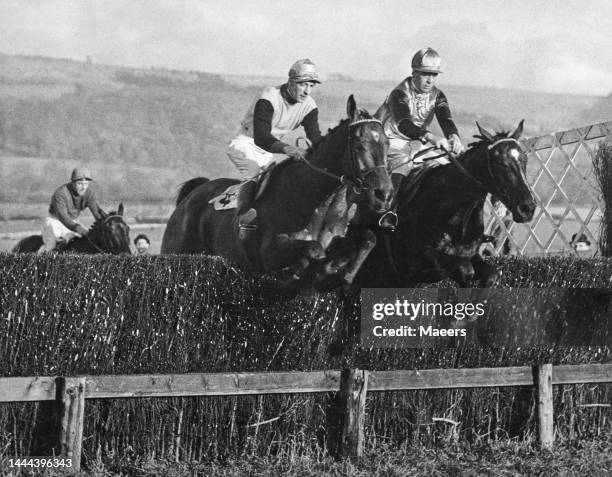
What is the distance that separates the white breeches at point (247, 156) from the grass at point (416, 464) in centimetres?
255

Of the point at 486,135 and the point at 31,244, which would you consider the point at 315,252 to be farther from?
the point at 31,244

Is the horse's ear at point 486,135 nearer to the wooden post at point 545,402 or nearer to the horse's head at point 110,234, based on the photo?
the wooden post at point 545,402

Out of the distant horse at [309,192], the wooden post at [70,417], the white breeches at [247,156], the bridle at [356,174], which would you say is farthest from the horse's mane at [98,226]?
the wooden post at [70,417]

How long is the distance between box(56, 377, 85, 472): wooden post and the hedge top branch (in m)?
2.01

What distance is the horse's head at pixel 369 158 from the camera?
6.72 metres

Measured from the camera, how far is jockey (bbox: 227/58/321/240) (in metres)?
7.55

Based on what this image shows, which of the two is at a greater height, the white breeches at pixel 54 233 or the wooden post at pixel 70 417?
the white breeches at pixel 54 233

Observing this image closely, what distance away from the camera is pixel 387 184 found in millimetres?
6719

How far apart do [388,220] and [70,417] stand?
8.21 ft

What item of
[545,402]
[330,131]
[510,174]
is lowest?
[545,402]

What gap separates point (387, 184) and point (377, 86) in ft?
26.4

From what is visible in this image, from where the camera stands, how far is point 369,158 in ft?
22.4

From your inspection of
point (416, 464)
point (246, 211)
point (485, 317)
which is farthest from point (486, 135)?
point (416, 464)

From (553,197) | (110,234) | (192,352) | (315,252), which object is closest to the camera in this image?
(192,352)
